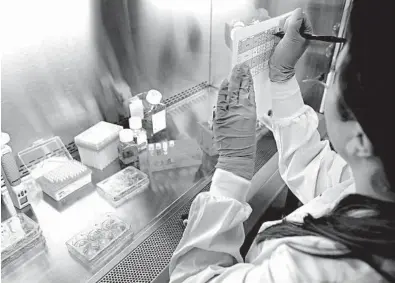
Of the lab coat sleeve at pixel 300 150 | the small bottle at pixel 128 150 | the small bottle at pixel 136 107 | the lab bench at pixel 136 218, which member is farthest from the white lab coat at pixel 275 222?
the small bottle at pixel 136 107

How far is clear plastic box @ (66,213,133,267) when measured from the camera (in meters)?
0.88

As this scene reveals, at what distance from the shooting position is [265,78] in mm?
1200

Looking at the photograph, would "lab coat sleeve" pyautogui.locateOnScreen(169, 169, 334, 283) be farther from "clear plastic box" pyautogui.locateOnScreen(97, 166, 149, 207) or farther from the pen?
the pen

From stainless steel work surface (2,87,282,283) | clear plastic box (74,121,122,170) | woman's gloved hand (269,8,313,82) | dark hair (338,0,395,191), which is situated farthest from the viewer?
clear plastic box (74,121,122,170)

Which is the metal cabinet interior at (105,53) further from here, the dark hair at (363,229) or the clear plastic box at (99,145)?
the dark hair at (363,229)

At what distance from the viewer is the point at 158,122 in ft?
4.85

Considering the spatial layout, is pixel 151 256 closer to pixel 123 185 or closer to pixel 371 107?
pixel 123 185

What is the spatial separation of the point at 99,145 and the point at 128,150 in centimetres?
12

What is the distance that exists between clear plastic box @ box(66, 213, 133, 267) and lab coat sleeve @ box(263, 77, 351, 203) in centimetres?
56

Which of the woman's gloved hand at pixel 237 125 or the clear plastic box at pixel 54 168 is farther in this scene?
the clear plastic box at pixel 54 168

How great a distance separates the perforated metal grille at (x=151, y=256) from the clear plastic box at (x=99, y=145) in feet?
1.32

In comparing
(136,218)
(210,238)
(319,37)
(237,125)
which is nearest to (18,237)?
(136,218)

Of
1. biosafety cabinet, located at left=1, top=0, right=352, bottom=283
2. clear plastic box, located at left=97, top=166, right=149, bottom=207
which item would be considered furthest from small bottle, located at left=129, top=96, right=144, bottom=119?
clear plastic box, located at left=97, top=166, right=149, bottom=207

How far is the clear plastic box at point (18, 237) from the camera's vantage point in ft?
2.89
